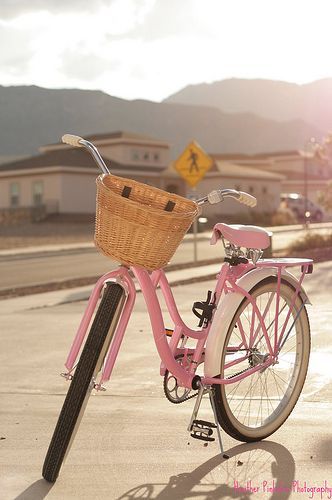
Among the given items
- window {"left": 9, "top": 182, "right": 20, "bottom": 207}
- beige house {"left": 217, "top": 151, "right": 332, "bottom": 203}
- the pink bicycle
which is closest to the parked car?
beige house {"left": 217, "top": 151, "right": 332, "bottom": 203}

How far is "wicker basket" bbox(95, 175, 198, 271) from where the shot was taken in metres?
4.25

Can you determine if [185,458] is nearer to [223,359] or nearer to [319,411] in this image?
[223,359]

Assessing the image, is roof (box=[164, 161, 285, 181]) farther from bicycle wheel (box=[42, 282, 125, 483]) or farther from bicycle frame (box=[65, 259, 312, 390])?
bicycle wheel (box=[42, 282, 125, 483])

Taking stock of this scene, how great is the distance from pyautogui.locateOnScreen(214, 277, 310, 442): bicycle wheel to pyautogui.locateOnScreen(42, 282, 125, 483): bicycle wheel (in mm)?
712

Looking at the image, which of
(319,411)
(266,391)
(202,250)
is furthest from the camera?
(202,250)

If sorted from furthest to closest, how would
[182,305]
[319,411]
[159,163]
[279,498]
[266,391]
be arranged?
[159,163], [182,305], [319,411], [266,391], [279,498]

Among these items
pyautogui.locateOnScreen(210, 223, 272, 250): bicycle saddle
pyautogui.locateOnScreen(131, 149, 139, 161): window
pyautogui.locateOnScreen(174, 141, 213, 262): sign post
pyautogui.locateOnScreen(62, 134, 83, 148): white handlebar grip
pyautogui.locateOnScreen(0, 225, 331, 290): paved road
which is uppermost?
pyautogui.locateOnScreen(62, 134, 83, 148): white handlebar grip

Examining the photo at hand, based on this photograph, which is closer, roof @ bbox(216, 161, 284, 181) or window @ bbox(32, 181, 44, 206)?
window @ bbox(32, 181, 44, 206)

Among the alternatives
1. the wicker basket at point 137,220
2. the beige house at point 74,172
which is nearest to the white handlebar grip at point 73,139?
the wicker basket at point 137,220

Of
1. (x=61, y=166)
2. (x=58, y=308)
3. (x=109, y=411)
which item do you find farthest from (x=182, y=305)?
(x=61, y=166)

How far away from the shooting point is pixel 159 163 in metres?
70.1

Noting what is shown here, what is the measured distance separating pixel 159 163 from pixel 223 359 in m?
65.6

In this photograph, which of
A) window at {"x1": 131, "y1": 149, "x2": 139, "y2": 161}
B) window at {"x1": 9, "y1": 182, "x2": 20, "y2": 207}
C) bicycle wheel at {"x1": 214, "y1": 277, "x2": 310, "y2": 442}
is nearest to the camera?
bicycle wheel at {"x1": 214, "y1": 277, "x2": 310, "y2": 442}

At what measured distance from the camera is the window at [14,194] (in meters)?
64.7
